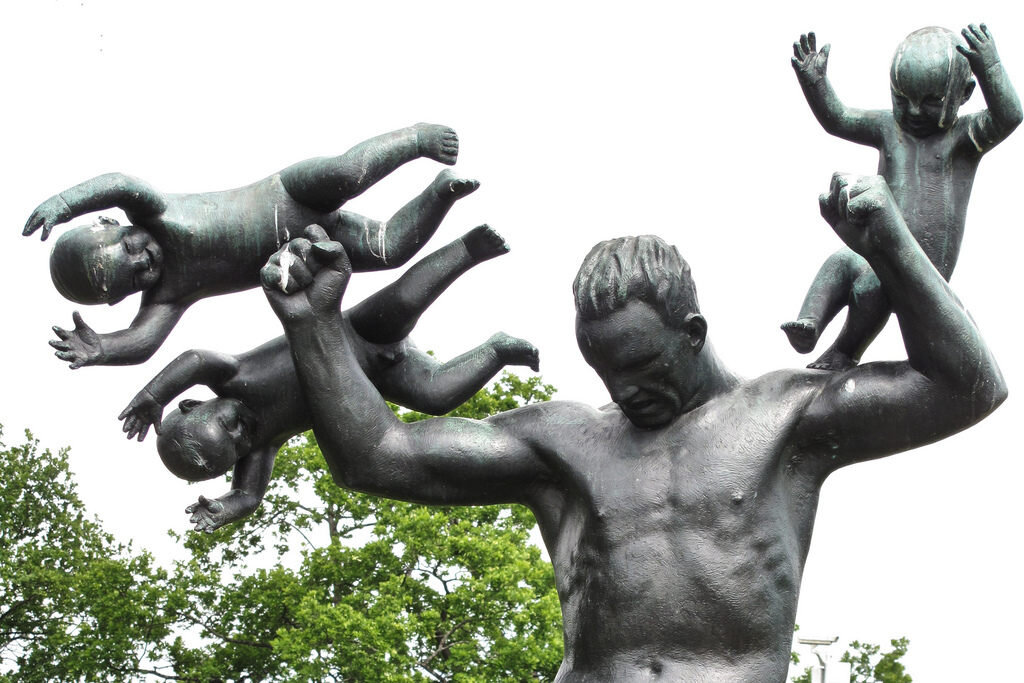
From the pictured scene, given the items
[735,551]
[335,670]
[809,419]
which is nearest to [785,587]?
[735,551]

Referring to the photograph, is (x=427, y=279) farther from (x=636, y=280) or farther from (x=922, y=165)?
(x=922, y=165)

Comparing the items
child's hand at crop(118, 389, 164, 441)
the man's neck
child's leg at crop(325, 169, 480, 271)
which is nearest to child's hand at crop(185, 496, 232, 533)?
child's hand at crop(118, 389, 164, 441)

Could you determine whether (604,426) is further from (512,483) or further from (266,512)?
(266,512)

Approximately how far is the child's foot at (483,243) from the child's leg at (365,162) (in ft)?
0.74

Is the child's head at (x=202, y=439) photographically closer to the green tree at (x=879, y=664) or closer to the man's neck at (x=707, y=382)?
the man's neck at (x=707, y=382)

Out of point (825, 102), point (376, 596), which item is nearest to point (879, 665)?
point (376, 596)

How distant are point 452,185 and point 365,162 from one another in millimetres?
258

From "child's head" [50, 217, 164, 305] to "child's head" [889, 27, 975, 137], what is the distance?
7.38ft

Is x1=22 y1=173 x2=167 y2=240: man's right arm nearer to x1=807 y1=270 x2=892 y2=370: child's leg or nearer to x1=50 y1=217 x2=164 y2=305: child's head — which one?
x1=50 y1=217 x2=164 y2=305: child's head

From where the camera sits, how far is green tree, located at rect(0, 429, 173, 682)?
983 inches

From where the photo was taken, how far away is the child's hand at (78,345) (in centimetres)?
397

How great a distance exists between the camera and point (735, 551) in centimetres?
405

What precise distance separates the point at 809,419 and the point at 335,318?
4.48 feet

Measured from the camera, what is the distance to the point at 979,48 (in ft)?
13.8
